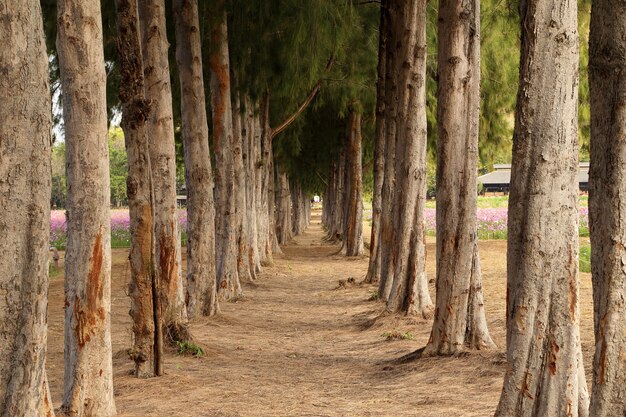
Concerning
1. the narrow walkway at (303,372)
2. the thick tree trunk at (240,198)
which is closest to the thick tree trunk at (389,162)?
the narrow walkway at (303,372)

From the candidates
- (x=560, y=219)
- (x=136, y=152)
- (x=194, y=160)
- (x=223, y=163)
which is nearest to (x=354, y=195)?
(x=223, y=163)

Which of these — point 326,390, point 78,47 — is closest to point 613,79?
point 78,47

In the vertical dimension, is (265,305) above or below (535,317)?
below

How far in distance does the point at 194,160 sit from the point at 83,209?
5.93 meters

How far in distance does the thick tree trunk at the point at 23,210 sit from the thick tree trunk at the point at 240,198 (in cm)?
1291

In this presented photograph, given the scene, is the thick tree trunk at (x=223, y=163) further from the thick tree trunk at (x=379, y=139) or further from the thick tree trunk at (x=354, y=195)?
the thick tree trunk at (x=354, y=195)

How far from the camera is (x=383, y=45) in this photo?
17.4m

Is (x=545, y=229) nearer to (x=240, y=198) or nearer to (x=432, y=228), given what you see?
(x=240, y=198)

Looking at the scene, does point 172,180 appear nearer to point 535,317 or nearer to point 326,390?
point 326,390

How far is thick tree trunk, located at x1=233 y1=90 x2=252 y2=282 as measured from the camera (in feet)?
56.4

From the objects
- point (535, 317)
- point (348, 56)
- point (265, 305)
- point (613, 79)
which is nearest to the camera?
A: point (613, 79)

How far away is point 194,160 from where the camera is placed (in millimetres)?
12266

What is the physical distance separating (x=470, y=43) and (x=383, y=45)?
25.8ft

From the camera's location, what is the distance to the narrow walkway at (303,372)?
7.34 meters
